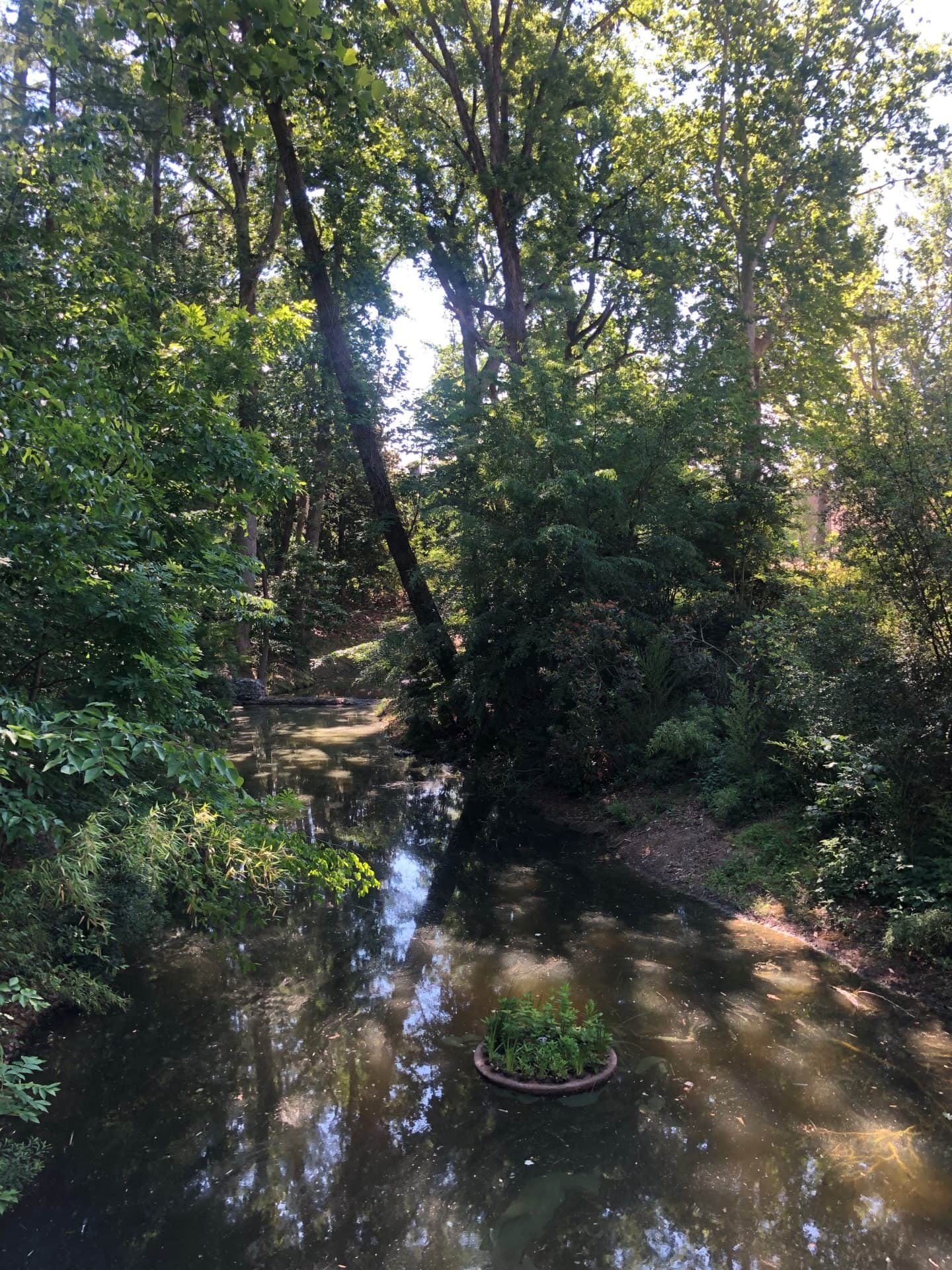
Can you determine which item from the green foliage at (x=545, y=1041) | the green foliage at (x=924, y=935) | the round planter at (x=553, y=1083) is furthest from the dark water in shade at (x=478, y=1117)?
the green foliage at (x=924, y=935)

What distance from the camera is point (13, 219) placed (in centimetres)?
629

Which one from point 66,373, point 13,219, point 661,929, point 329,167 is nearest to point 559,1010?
point 661,929

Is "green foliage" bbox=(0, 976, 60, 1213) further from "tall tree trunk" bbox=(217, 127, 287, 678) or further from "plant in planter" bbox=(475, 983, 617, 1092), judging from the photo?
"tall tree trunk" bbox=(217, 127, 287, 678)

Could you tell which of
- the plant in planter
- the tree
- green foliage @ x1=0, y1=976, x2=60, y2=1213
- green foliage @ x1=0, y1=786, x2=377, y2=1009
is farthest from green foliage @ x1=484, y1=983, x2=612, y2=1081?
the tree

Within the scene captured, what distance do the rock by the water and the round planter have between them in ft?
55.8

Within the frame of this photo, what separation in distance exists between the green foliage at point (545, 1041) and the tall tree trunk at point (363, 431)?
863 centimetres

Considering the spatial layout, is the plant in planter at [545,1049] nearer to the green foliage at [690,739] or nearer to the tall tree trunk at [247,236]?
the green foliage at [690,739]

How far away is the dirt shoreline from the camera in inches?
224

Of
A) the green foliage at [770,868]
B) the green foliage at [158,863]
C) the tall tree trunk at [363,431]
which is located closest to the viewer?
the green foliage at [158,863]

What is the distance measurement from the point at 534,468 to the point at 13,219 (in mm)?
6828

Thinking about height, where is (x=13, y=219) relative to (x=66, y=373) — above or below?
above

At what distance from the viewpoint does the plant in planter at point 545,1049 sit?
15.4ft

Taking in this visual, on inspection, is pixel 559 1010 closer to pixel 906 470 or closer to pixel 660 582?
pixel 906 470

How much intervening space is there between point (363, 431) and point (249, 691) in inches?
390
